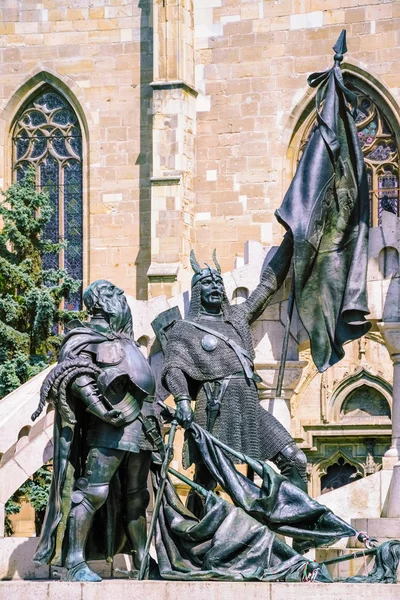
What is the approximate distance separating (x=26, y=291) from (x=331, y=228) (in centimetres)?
868

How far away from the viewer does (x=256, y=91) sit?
2409cm

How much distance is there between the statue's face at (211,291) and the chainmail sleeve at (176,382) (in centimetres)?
63

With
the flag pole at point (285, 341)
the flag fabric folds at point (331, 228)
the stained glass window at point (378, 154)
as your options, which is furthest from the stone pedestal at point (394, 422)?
the stained glass window at point (378, 154)

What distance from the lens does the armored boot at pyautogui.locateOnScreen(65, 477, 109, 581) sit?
36.3 ft

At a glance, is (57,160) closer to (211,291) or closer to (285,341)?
(285,341)

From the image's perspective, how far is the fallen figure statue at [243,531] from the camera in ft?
35.8

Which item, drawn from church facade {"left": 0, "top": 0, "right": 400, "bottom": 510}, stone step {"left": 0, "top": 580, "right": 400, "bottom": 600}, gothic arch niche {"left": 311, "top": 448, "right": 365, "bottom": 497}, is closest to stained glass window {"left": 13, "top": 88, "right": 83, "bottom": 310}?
church facade {"left": 0, "top": 0, "right": 400, "bottom": 510}

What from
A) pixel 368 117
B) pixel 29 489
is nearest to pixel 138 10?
pixel 368 117

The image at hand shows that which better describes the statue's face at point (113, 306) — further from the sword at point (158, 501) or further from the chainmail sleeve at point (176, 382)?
the sword at point (158, 501)

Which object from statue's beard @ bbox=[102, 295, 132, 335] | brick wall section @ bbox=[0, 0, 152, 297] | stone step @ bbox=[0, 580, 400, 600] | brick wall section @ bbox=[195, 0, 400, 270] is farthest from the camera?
brick wall section @ bbox=[0, 0, 152, 297]

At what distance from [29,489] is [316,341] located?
22.2 ft

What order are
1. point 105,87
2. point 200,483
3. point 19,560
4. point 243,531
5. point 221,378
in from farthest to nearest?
point 105,87, point 19,560, point 221,378, point 200,483, point 243,531

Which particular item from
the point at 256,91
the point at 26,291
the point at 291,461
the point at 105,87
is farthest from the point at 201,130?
the point at 291,461

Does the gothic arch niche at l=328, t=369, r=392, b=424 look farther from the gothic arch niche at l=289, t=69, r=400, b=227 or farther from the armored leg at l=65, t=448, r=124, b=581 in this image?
the armored leg at l=65, t=448, r=124, b=581
